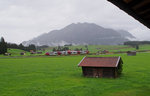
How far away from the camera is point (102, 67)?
73.4 ft

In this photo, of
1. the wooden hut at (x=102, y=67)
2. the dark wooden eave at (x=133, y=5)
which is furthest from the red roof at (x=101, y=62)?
the dark wooden eave at (x=133, y=5)

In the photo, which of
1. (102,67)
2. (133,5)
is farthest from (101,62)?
(133,5)

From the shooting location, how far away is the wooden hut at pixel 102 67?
2202 cm

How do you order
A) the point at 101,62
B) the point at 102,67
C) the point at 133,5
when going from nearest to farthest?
1. the point at 133,5
2. the point at 102,67
3. the point at 101,62

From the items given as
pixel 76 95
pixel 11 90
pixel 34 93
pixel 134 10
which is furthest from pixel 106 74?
pixel 134 10

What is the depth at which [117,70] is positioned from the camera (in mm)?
23406

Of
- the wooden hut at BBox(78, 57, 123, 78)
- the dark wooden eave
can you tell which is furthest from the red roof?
the dark wooden eave

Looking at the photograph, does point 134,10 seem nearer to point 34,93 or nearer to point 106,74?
point 34,93

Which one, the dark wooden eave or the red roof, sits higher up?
the dark wooden eave

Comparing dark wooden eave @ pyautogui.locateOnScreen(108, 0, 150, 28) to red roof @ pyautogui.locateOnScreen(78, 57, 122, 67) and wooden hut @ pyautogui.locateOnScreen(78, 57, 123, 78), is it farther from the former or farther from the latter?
red roof @ pyautogui.locateOnScreen(78, 57, 122, 67)

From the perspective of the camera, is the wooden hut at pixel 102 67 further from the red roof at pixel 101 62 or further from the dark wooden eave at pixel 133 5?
the dark wooden eave at pixel 133 5

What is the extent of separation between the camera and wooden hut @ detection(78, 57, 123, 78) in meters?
22.0

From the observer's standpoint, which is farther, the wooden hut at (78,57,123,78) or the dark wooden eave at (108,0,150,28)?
the wooden hut at (78,57,123,78)

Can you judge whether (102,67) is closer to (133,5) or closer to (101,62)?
(101,62)
